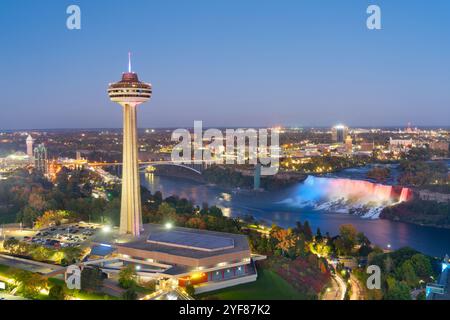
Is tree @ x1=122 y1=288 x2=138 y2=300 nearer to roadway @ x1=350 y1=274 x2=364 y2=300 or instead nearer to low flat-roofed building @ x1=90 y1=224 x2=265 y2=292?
low flat-roofed building @ x1=90 y1=224 x2=265 y2=292

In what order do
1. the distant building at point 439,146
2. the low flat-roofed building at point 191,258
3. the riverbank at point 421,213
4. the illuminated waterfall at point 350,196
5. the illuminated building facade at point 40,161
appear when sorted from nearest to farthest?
the low flat-roofed building at point 191,258 < the riverbank at point 421,213 < the illuminated waterfall at point 350,196 < the illuminated building facade at point 40,161 < the distant building at point 439,146

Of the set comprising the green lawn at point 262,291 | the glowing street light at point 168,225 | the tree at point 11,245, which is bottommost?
the green lawn at point 262,291

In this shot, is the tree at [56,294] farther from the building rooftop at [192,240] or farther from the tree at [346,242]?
the tree at [346,242]

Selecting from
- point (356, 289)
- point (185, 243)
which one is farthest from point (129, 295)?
point (356, 289)

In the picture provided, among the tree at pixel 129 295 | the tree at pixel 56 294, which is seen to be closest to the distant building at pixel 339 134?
the tree at pixel 129 295

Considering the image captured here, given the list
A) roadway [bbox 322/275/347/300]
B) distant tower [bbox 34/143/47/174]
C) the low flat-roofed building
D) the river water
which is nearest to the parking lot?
the low flat-roofed building
